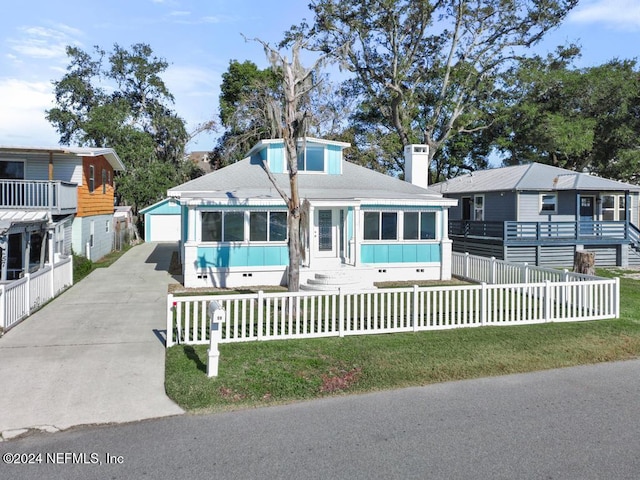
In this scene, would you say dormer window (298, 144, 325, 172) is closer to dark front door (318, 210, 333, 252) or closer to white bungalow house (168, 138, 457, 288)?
white bungalow house (168, 138, 457, 288)

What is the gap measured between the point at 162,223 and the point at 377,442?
117 ft

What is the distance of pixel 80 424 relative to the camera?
567cm

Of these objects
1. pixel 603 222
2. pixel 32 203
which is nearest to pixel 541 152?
pixel 603 222

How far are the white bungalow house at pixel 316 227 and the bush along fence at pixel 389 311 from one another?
5.12 m

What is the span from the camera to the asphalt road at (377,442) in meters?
4.62

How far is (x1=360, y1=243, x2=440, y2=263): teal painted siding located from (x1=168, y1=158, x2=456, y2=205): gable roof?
1.66 m

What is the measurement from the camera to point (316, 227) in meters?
17.6

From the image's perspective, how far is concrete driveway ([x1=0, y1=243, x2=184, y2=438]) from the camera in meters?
5.96

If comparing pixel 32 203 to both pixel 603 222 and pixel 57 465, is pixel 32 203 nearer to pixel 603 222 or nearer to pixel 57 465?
pixel 57 465

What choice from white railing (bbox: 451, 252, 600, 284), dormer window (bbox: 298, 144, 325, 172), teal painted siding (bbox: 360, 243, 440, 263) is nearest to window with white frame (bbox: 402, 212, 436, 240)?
teal painted siding (bbox: 360, 243, 440, 263)

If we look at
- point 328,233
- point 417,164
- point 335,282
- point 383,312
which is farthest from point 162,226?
point 383,312

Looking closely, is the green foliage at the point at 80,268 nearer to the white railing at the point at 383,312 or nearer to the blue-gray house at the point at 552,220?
the white railing at the point at 383,312

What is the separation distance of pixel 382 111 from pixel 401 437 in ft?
98.8

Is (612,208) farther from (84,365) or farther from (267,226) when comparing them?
(84,365)
